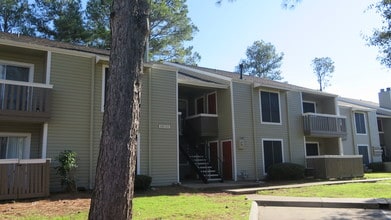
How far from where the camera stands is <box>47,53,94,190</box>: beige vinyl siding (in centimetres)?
1406

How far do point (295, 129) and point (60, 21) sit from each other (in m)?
19.7

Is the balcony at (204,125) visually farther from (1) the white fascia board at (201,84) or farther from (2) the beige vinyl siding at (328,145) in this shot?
(2) the beige vinyl siding at (328,145)

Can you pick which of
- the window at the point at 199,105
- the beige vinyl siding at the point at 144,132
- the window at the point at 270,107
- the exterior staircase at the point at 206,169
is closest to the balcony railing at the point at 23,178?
the beige vinyl siding at the point at 144,132

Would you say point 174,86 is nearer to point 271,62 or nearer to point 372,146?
point 372,146

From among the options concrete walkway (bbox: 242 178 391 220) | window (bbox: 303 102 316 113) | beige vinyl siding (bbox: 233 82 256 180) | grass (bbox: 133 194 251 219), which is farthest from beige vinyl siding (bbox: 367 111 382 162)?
grass (bbox: 133 194 251 219)

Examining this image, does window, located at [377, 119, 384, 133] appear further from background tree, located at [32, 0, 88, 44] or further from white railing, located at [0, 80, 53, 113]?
white railing, located at [0, 80, 53, 113]

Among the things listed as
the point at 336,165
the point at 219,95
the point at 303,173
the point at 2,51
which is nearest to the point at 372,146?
the point at 336,165

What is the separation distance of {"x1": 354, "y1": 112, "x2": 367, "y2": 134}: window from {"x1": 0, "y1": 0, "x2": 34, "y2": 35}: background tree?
27.4 metres

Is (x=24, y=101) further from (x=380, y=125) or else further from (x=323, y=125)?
(x=380, y=125)

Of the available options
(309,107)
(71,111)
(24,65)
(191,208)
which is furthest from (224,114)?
(191,208)

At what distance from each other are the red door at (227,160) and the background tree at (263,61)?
1202 inches

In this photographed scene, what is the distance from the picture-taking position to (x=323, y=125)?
23.3m

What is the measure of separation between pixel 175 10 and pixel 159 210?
2322cm

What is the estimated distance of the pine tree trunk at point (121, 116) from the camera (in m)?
5.22
